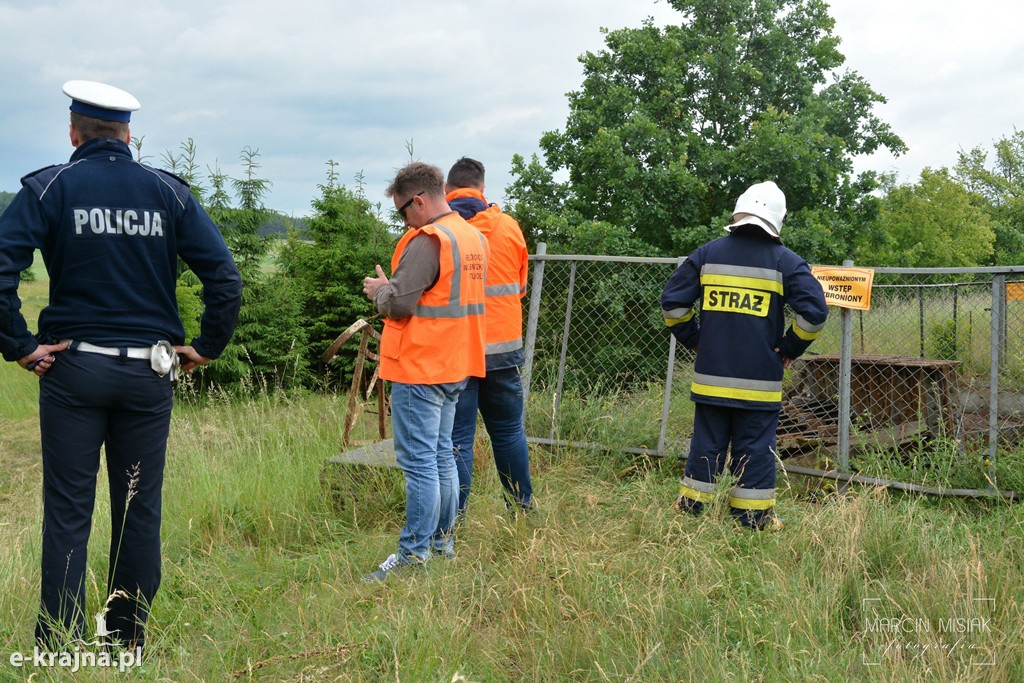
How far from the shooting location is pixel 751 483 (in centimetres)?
452

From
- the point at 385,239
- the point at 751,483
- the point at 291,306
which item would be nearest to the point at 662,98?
the point at 385,239

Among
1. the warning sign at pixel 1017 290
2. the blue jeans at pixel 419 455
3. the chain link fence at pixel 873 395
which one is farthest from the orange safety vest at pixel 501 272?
the warning sign at pixel 1017 290

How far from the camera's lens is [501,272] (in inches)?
189

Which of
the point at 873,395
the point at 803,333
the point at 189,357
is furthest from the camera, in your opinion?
the point at 873,395

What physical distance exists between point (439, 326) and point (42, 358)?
5.23 ft

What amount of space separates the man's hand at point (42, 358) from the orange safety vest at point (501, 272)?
7.05ft

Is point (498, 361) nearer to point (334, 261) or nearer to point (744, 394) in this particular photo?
point (744, 394)

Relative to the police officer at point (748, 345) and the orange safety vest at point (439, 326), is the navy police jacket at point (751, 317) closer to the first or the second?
the police officer at point (748, 345)

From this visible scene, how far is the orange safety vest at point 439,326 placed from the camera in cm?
386

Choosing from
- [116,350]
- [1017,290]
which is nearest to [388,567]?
[116,350]

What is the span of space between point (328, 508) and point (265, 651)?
191cm

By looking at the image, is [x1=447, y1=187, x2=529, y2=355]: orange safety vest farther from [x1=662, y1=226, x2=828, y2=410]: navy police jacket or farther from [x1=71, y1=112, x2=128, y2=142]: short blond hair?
[x1=71, y1=112, x2=128, y2=142]: short blond hair

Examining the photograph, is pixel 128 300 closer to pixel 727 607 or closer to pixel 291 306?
pixel 727 607

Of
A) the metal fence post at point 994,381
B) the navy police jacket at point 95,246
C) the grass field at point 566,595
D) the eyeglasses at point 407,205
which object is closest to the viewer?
the grass field at point 566,595
